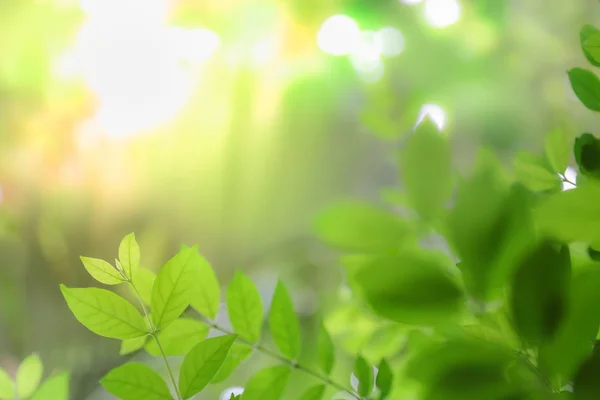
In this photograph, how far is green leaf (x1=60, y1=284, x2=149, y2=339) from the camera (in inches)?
4.9

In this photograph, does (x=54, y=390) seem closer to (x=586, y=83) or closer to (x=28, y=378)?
(x=28, y=378)

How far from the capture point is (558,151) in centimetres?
16

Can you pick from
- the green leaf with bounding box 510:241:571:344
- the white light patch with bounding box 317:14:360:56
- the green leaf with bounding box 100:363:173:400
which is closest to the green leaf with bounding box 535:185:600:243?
the green leaf with bounding box 510:241:571:344

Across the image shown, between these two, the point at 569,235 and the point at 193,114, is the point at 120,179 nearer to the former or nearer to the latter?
the point at 193,114

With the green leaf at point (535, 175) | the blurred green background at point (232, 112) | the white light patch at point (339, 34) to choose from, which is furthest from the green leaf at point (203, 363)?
the white light patch at point (339, 34)

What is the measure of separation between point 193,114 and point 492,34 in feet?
1.38

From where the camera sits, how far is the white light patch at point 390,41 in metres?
0.59

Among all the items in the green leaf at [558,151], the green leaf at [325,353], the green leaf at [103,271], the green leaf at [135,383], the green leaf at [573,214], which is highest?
the green leaf at [573,214]

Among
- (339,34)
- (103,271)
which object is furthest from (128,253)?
(339,34)

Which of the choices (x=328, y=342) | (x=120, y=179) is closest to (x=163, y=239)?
(x=120, y=179)

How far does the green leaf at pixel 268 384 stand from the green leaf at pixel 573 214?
0.09 metres

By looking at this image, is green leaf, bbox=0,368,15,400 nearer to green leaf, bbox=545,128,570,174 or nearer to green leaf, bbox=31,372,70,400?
green leaf, bbox=31,372,70,400

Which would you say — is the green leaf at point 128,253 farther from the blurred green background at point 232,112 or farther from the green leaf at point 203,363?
the blurred green background at point 232,112

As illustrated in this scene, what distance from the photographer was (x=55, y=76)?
53 cm
